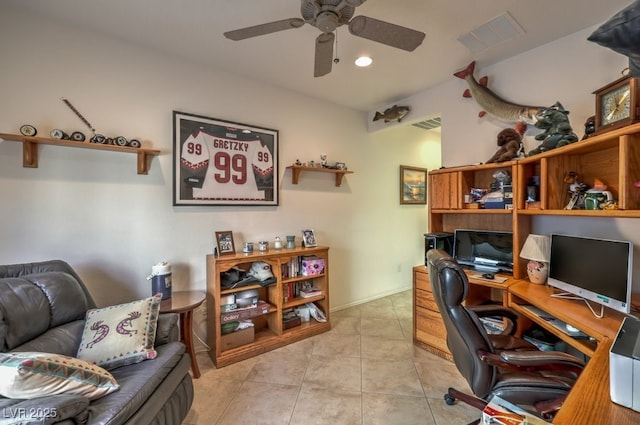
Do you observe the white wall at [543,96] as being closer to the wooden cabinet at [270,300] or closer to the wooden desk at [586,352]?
the wooden desk at [586,352]

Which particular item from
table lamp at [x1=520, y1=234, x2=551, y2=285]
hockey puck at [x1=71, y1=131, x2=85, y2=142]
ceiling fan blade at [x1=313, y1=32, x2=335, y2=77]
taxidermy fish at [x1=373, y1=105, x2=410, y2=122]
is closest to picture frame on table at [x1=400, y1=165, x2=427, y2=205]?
taxidermy fish at [x1=373, y1=105, x2=410, y2=122]

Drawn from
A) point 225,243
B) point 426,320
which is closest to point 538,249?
point 426,320

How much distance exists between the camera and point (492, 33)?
2064mm

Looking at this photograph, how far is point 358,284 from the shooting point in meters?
3.77

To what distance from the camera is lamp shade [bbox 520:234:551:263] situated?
6.52ft

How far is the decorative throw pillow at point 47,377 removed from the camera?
1015mm

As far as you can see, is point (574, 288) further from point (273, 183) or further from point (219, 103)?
point (219, 103)

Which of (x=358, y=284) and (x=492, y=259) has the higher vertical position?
(x=492, y=259)

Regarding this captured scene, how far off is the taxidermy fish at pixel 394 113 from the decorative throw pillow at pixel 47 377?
3.40 metres

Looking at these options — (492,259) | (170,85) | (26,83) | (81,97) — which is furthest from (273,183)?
(492,259)

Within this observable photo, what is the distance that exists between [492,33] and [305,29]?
1.43 metres

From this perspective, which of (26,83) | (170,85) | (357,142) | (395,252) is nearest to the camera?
(26,83)

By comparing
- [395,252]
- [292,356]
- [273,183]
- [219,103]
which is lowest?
[292,356]

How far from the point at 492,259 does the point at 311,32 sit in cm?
243
